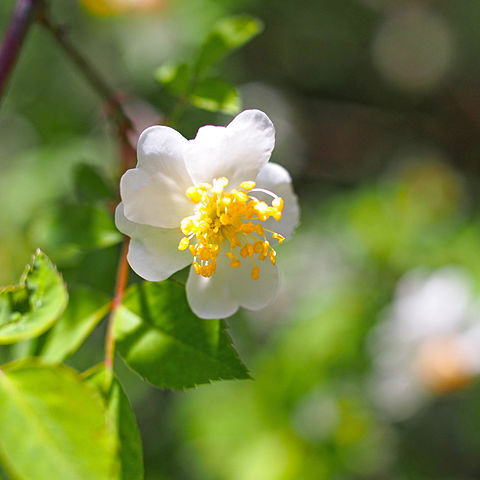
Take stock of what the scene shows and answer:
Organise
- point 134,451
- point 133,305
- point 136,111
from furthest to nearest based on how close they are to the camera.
A: 1. point 136,111
2. point 133,305
3. point 134,451

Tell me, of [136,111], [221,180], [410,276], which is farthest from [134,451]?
[136,111]

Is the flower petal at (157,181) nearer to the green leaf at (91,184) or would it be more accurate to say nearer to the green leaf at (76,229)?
the green leaf at (76,229)

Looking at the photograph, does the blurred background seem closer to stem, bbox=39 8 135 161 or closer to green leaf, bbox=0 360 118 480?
stem, bbox=39 8 135 161

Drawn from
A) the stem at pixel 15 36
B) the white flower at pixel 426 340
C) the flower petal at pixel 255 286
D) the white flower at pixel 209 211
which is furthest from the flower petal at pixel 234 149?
the white flower at pixel 426 340

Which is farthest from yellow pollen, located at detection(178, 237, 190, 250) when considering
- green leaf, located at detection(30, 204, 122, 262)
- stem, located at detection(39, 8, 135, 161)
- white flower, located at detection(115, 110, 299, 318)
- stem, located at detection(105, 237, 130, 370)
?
stem, located at detection(39, 8, 135, 161)

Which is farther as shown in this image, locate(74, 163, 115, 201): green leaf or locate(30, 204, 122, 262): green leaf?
locate(74, 163, 115, 201): green leaf

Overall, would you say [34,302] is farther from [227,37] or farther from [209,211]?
[227,37]

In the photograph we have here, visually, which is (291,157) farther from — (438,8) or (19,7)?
(19,7)
